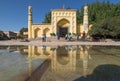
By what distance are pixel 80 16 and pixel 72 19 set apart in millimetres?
8628

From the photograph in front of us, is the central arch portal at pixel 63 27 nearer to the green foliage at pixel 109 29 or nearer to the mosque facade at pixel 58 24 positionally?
the mosque facade at pixel 58 24

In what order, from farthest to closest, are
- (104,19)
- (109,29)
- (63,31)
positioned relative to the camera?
(63,31) → (104,19) → (109,29)

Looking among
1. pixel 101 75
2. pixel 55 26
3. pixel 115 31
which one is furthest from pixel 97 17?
pixel 101 75

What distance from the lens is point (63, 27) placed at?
43250 millimetres

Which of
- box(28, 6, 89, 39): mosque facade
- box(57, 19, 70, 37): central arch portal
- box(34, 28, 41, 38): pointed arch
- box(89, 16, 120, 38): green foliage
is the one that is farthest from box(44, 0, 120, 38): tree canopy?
box(34, 28, 41, 38): pointed arch

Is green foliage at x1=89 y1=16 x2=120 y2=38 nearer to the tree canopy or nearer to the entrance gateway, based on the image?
the tree canopy

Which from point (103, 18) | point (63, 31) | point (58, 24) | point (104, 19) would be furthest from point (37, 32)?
point (103, 18)

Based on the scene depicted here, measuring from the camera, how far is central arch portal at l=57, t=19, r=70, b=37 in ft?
141

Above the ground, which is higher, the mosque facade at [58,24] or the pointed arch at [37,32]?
the mosque facade at [58,24]

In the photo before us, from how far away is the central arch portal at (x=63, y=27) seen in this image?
141 feet

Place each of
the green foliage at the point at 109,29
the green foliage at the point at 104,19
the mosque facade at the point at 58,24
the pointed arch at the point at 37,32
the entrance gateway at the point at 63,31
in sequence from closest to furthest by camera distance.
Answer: the green foliage at the point at 109,29, the green foliage at the point at 104,19, the mosque facade at the point at 58,24, the pointed arch at the point at 37,32, the entrance gateway at the point at 63,31

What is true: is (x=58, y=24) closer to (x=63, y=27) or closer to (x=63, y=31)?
(x=63, y=27)

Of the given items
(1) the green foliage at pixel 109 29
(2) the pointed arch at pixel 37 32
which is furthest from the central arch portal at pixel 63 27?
(1) the green foliage at pixel 109 29

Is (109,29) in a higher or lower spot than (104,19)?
lower
